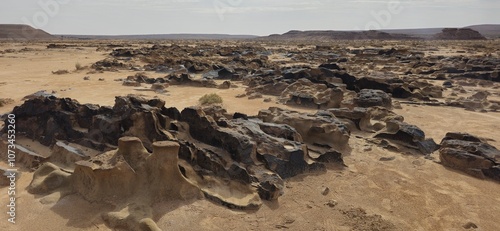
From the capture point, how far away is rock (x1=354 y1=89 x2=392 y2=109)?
44.3ft

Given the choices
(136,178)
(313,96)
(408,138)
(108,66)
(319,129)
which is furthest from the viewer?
(108,66)

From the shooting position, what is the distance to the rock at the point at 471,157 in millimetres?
7578

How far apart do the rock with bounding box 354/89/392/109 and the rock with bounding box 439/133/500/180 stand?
16.4ft

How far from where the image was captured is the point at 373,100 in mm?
13539

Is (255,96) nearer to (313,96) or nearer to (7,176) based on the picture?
(313,96)

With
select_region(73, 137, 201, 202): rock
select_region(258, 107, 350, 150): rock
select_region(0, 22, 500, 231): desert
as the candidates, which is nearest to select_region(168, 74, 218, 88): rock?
select_region(0, 22, 500, 231): desert

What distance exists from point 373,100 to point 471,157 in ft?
19.5

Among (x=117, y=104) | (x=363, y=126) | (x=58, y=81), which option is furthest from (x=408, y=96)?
(x=58, y=81)

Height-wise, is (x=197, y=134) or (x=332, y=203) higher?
(x=197, y=134)

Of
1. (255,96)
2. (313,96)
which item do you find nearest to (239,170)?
(313,96)

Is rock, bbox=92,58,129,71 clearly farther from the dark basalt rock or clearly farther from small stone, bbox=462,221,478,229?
small stone, bbox=462,221,478,229

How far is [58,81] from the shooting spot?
18656 millimetres

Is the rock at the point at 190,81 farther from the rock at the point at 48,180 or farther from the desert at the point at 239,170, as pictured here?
the rock at the point at 48,180

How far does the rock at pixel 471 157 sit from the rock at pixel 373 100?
16.4 ft
